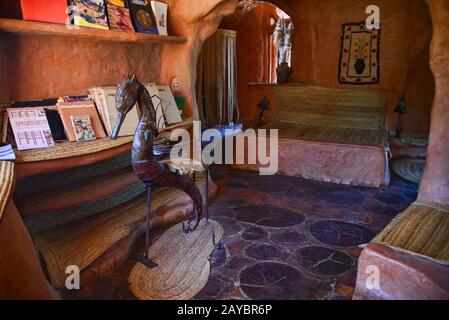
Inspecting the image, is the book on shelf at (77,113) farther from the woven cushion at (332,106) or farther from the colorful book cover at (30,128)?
the woven cushion at (332,106)

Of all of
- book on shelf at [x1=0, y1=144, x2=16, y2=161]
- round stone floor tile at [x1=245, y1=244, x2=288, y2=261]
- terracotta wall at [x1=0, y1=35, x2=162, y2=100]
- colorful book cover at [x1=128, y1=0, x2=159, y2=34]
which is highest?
colorful book cover at [x1=128, y1=0, x2=159, y2=34]

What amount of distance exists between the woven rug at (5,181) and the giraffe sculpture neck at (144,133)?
28.6 inches

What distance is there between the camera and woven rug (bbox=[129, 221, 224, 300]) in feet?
7.32

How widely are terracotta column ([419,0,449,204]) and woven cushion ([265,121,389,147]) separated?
4.55 feet

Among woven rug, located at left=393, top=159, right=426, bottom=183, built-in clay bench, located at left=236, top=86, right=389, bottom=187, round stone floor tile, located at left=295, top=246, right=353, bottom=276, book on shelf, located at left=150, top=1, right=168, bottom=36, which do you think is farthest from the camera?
woven rug, located at left=393, top=159, right=426, bottom=183

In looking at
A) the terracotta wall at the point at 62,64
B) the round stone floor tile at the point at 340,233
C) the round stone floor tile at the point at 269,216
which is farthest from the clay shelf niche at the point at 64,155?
the round stone floor tile at the point at 340,233

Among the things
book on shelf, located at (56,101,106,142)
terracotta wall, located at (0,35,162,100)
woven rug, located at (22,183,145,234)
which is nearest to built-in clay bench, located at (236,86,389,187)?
woven rug, located at (22,183,145,234)

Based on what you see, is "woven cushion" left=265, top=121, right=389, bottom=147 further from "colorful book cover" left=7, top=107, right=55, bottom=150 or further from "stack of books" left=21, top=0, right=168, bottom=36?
"colorful book cover" left=7, top=107, right=55, bottom=150

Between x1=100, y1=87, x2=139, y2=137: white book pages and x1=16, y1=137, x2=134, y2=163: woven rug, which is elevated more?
x1=100, y1=87, x2=139, y2=137: white book pages

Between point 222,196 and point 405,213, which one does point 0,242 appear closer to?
point 405,213

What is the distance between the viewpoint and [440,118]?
305cm

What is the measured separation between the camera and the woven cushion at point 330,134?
473 cm

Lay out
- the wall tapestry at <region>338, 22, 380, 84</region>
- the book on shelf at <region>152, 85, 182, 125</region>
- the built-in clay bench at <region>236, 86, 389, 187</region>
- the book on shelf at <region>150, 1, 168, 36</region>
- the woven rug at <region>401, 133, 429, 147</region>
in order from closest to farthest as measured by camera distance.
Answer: the book on shelf at <region>150, 1, 168, 36</region> < the book on shelf at <region>152, 85, 182, 125</region> < the built-in clay bench at <region>236, 86, 389, 187</region> < the woven rug at <region>401, 133, 429, 147</region> < the wall tapestry at <region>338, 22, 380, 84</region>

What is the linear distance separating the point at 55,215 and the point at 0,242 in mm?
1256
